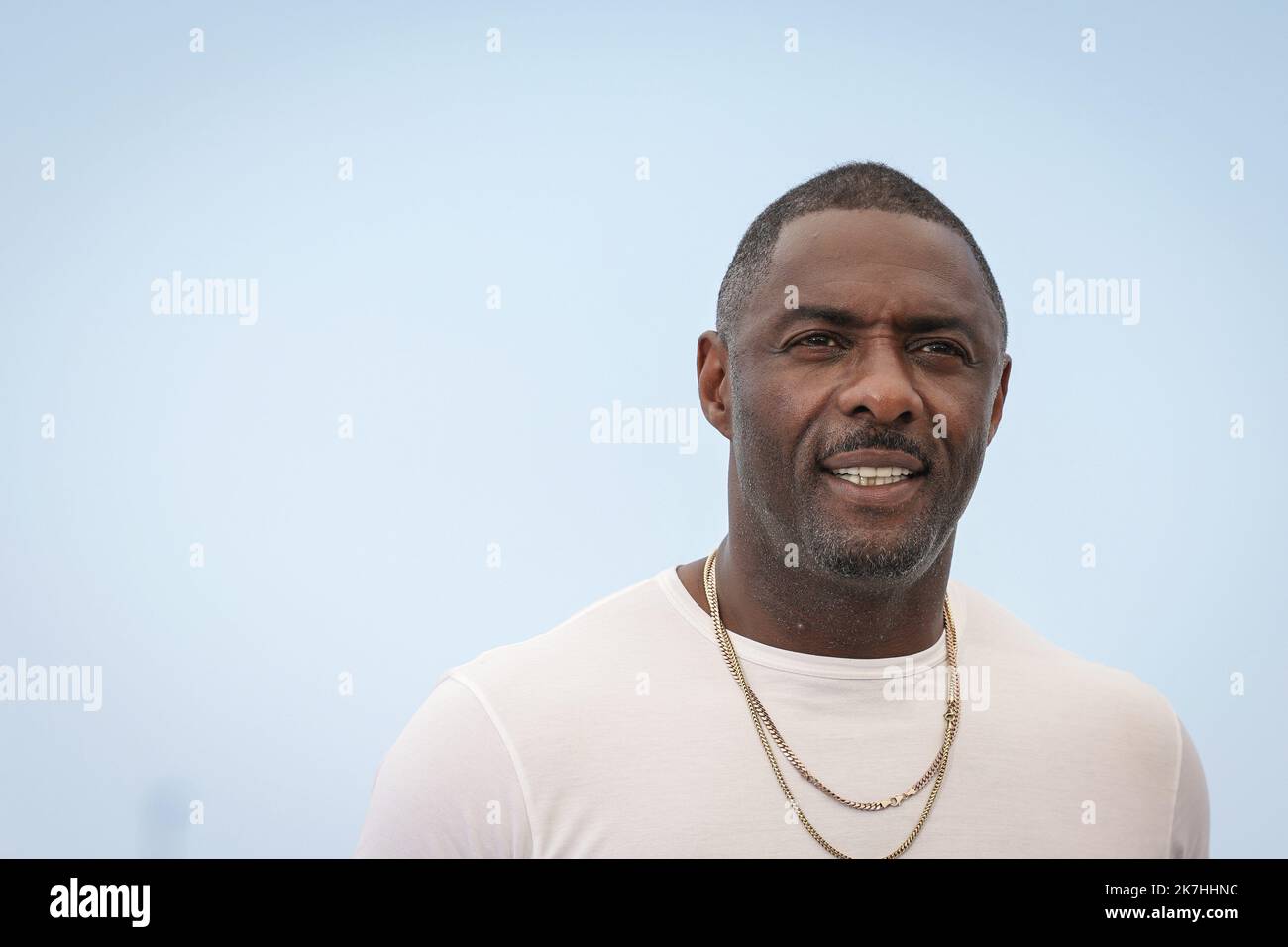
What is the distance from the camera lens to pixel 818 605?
9.41ft

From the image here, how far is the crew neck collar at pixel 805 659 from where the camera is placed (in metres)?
2.85

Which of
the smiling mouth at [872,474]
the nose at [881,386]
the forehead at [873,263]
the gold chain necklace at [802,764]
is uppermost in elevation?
the forehead at [873,263]

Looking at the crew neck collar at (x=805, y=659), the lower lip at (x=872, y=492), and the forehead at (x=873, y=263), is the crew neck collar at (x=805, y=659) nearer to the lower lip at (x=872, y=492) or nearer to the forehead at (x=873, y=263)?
the lower lip at (x=872, y=492)

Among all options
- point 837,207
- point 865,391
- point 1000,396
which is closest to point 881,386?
point 865,391

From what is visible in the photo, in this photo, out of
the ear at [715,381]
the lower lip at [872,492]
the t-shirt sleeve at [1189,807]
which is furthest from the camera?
the ear at [715,381]

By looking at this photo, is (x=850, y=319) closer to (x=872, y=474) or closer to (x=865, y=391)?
(x=865, y=391)

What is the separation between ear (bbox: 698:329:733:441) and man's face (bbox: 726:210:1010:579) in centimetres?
18

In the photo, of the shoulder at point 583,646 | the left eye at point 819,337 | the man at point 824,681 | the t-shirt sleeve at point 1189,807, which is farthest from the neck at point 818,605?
the t-shirt sleeve at point 1189,807

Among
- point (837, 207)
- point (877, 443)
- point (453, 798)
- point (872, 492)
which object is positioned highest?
point (837, 207)

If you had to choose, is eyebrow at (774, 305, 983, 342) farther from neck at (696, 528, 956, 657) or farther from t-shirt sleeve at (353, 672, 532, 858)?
t-shirt sleeve at (353, 672, 532, 858)

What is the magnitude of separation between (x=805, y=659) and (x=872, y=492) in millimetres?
439
